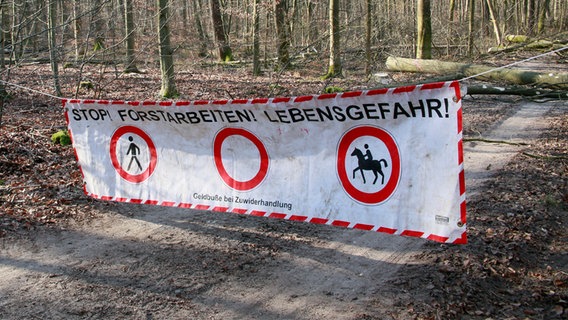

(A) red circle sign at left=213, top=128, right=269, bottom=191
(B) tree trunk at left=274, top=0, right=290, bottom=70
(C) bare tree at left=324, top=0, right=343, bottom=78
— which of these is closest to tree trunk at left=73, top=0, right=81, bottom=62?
(A) red circle sign at left=213, top=128, right=269, bottom=191

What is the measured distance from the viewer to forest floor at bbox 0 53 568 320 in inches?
198

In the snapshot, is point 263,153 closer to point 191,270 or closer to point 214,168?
point 214,168

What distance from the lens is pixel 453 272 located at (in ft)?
18.6

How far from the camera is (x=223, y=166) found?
18.7 ft

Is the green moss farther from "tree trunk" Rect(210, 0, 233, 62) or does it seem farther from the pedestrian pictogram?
"tree trunk" Rect(210, 0, 233, 62)

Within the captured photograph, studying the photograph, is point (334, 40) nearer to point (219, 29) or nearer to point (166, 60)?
point (166, 60)

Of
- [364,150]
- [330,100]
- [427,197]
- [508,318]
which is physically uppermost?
[330,100]

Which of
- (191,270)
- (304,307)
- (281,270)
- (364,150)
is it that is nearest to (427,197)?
(364,150)

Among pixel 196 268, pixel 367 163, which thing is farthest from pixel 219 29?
pixel 367 163

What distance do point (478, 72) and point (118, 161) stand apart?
13.3 m

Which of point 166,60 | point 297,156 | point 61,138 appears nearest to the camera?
point 297,156

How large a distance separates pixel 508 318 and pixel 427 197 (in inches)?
59.2

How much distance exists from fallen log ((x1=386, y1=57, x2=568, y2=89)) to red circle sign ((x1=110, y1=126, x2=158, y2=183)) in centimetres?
859

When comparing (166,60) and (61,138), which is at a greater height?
(166,60)
